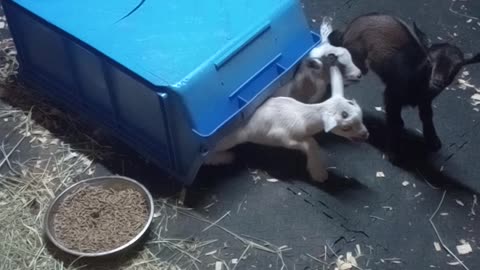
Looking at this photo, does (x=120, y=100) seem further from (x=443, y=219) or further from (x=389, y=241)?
(x=443, y=219)

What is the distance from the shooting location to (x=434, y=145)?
217 centimetres

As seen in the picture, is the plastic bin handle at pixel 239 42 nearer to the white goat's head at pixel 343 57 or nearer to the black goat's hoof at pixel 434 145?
the white goat's head at pixel 343 57

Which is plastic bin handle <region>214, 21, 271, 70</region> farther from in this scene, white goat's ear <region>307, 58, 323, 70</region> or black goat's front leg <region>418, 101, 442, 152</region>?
black goat's front leg <region>418, 101, 442, 152</region>

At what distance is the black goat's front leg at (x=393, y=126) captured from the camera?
7.01 ft

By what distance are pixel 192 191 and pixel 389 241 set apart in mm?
623

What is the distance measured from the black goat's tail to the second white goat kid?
20 centimetres

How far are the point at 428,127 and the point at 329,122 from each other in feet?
1.34

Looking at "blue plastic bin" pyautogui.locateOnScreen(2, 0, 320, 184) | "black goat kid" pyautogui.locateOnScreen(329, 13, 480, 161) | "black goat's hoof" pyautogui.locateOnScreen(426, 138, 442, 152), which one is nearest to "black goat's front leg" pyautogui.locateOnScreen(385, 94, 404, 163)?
"black goat kid" pyautogui.locateOnScreen(329, 13, 480, 161)

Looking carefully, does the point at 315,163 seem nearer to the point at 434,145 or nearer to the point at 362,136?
the point at 362,136

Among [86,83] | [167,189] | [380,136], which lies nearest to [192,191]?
[167,189]

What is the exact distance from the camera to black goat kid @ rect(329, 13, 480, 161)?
199cm

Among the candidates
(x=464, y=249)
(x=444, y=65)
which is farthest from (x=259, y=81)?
(x=464, y=249)

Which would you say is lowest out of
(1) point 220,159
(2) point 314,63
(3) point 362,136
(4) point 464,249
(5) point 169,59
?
(4) point 464,249

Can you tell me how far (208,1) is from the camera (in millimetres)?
2104
